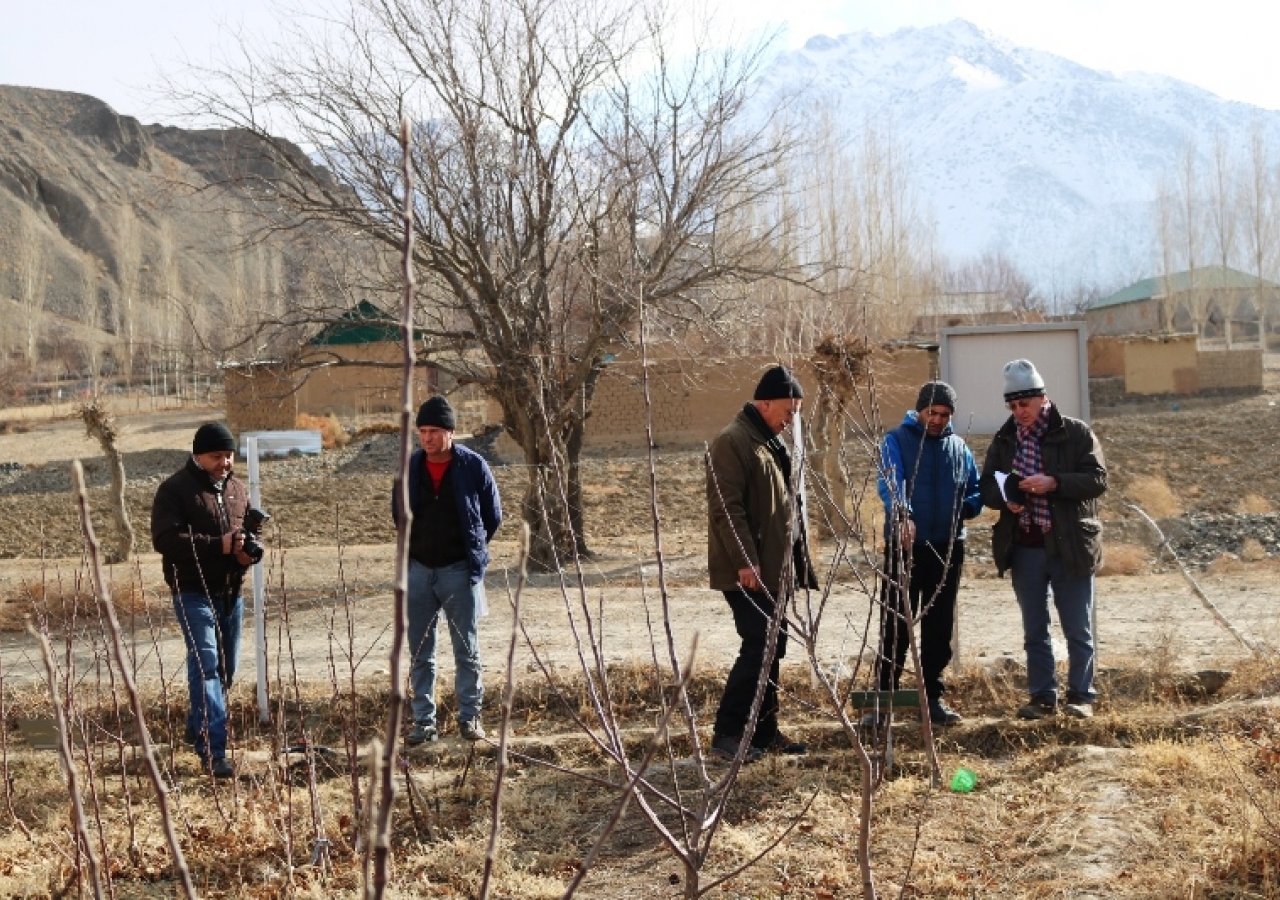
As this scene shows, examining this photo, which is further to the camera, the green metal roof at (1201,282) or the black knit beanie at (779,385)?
the green metal roof at (1201,282)

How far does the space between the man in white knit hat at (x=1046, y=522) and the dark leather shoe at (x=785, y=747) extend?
1.20m

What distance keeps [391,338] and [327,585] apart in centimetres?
478

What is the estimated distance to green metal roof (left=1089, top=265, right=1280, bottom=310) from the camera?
72.7 metres

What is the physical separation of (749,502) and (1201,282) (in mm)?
73203

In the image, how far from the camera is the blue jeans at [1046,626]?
698cm

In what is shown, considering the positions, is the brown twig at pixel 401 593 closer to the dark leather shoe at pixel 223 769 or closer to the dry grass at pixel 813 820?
the dry grass at pixel 813 820

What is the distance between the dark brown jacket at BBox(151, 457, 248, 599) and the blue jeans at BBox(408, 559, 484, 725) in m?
0.91

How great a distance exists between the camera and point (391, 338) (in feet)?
60.3

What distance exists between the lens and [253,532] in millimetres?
6883

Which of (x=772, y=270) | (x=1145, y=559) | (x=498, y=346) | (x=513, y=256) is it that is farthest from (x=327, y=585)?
(x=1145, y=559)

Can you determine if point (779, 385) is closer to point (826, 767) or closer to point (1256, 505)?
point (826, 767)

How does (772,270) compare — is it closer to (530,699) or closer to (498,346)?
(498,346)

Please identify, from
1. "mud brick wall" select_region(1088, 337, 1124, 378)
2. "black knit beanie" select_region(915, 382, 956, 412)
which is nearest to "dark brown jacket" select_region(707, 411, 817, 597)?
"black knit beanie" select_region(915, 382, 956, 412)

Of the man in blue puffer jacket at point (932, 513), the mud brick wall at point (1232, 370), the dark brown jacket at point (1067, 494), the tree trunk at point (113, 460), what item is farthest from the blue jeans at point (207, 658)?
the mud brick wall at point (1232, 370)
